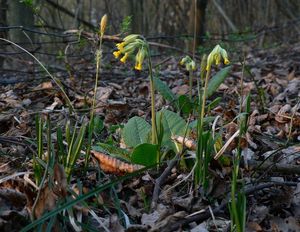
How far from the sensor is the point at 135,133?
2121 mm

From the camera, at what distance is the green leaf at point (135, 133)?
2.10 m

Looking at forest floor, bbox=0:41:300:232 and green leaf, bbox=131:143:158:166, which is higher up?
green leaf, bbox=131:143:158:166

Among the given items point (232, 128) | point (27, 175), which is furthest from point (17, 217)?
point (232, 128)

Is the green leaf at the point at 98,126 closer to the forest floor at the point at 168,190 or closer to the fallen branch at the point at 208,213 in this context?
the forest floor at the point at 168,190

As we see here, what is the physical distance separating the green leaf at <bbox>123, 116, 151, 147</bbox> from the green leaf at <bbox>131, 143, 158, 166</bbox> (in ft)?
0.64

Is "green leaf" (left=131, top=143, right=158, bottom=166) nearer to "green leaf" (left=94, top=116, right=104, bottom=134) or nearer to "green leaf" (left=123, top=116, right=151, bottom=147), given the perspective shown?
"green leaf" (left=123, top=116, right=151, bottom=147)

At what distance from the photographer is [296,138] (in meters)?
2.42

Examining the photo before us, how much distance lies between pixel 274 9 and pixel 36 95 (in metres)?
9.22

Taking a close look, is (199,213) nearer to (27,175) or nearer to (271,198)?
(271,198)

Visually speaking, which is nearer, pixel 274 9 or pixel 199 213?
pixel 199 213

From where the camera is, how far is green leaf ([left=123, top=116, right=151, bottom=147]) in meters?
2.10

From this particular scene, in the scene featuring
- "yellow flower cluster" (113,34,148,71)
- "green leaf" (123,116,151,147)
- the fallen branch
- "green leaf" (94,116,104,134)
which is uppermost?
"yellow flower cluster" (113,34,148,71)

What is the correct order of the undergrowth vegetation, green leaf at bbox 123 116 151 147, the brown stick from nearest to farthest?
the undergrowth vegetation
the brown stick
green leaf at bbox 123 116 151 147

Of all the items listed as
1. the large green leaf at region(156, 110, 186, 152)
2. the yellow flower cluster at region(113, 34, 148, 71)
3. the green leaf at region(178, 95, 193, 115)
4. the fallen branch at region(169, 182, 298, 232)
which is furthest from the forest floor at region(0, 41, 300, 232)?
the yellow flower cluster at region(113, 34, 148, 71)
